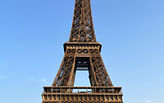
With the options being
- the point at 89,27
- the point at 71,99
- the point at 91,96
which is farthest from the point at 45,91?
the point at 89,27

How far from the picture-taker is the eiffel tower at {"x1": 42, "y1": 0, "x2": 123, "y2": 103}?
129 feet

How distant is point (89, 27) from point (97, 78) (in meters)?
14.7

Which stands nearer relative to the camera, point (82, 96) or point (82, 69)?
point (82, 96)

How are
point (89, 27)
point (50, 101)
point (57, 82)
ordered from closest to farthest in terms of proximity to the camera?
1. point (50, 101)
2. point (57, 82)
3. point (89, 27)

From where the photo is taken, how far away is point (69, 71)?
44219mm

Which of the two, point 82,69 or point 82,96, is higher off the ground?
point 82,69

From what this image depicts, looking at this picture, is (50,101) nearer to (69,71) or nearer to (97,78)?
(69,71)

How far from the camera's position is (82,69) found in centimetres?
5178

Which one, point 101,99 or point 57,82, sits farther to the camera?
point 57,82

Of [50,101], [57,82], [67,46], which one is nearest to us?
[50,101]

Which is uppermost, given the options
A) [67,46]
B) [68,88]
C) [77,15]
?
[77,15]

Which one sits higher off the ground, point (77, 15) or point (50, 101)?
point (77, 15)

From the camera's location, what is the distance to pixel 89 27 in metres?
51.8

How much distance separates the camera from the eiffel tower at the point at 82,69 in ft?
129
